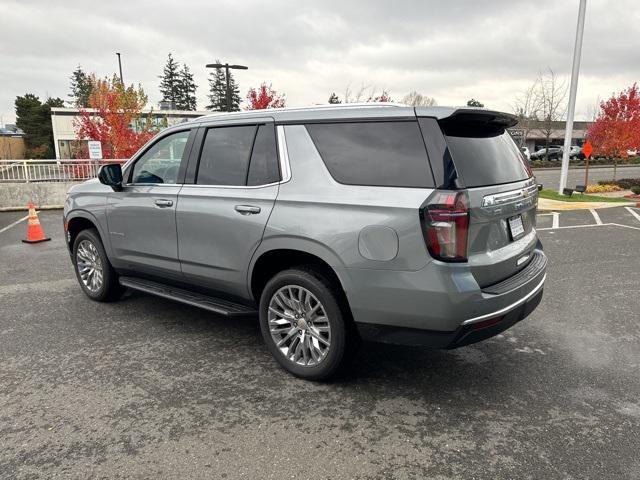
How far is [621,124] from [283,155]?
26965 millimetres

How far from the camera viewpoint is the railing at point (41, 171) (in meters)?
14.0

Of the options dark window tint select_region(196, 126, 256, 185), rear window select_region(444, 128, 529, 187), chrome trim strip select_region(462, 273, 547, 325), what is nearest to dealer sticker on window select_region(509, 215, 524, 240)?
rear window select_region(444, 128, 529, 187)

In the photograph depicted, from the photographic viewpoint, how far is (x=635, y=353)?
3.98 metres

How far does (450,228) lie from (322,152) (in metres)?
1.09

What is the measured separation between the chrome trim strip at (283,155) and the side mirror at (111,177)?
6.63 feet

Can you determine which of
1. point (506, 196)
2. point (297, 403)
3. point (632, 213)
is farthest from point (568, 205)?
point (297, 403)

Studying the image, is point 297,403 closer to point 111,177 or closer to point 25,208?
point 111,177

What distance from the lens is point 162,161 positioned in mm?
4539

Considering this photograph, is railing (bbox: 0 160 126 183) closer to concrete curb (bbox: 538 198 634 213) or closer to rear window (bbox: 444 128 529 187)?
concrete curb (bbox: 538 198 634 213)

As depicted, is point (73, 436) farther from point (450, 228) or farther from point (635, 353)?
point (635, 353)

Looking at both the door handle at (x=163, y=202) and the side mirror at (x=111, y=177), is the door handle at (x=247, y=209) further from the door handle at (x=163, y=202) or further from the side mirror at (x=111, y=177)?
the side mirror at (x=111, y=177)

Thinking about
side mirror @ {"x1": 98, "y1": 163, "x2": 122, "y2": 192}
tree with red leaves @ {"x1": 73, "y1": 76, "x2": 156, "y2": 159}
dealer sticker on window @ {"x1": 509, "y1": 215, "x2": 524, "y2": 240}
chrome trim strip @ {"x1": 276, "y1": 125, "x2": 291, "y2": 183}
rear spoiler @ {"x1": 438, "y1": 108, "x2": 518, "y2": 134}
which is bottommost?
dealer sticker on window @ {"x1": 509, "y1": 215, "x2": 524, "y2": 240}

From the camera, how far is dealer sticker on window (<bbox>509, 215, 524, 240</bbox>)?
3286 mm

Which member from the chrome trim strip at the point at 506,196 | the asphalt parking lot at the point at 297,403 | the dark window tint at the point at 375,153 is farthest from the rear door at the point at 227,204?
the chrome trim strip at the point at 506,196
